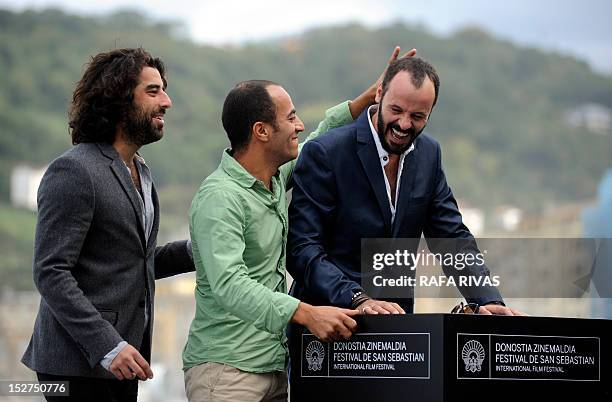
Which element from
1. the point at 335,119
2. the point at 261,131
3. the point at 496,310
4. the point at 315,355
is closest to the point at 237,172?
the point at 261,131

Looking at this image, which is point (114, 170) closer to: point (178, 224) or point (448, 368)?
point (448, 368)

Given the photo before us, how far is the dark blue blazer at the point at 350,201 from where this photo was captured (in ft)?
18.5

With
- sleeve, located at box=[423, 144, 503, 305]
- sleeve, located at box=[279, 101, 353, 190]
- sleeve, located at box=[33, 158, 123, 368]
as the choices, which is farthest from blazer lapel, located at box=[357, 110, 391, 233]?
sleeve, located at box=[33, 158, 123, 368]

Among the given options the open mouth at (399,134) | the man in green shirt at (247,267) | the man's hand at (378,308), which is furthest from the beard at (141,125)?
the man's hand at (378,308)

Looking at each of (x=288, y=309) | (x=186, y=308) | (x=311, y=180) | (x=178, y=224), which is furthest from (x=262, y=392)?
(x=178, y=224)

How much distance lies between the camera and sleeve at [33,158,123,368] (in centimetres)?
521

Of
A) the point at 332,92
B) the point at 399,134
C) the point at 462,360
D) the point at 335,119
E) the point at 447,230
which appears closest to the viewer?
the point at 462,360

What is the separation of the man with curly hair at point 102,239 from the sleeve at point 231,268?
29 cm

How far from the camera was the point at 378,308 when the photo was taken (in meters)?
5.22

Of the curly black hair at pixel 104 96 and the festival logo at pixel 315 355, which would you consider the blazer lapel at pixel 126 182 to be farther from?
the festival logo at pixel 315 355

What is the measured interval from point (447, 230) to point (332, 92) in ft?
433

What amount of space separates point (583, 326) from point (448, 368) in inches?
22.3

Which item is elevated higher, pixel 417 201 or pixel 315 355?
pixel 417 201

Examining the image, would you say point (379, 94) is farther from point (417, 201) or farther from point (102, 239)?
point (102, 239)
